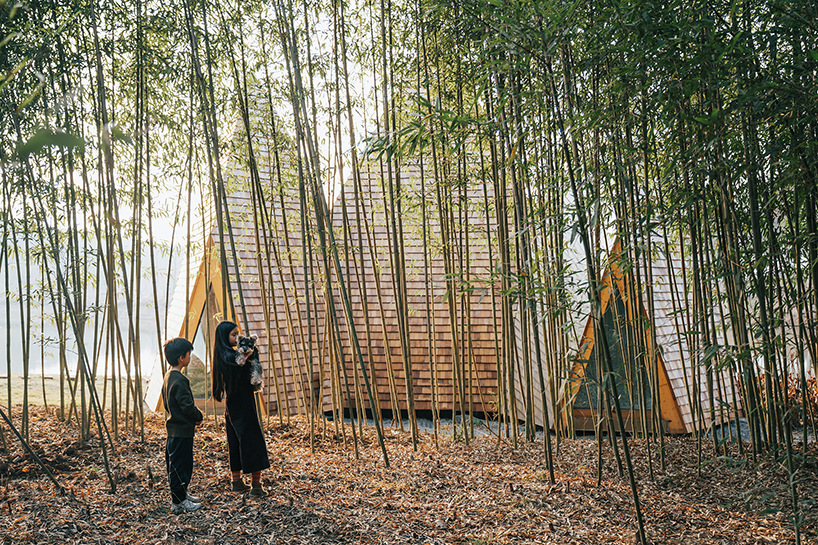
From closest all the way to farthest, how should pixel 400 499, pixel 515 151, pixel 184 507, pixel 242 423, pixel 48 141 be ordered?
pixel 48 141 → pixel 515 151 → pixel 184 507 → pixel 242 423 → pixel 400 499

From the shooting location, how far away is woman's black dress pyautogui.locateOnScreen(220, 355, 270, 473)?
2855 mm

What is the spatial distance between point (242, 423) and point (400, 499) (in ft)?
3.22

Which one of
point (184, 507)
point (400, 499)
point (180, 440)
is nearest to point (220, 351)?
point (180, 440)

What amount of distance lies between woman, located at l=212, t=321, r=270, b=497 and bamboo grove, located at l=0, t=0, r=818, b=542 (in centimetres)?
51

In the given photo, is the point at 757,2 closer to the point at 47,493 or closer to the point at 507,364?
the point at 507,364

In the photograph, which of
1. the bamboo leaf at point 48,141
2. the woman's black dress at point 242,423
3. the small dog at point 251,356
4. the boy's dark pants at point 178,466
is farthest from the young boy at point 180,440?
the bamboo leaf at point 48,141

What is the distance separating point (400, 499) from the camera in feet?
10.0

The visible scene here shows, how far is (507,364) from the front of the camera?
4281 mm

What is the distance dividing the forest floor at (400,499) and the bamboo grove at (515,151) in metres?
0.19

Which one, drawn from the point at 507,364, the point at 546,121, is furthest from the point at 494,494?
the point at 546,121

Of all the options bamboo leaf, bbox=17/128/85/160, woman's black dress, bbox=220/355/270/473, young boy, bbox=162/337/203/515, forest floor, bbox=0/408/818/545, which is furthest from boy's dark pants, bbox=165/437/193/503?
bamboo leaf, bbox=17/128/85/160

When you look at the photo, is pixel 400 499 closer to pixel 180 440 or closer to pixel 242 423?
pixel 242 423

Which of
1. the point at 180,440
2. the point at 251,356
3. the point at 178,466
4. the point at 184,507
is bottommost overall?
the point at 184,507

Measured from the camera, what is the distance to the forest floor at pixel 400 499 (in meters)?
2.52
